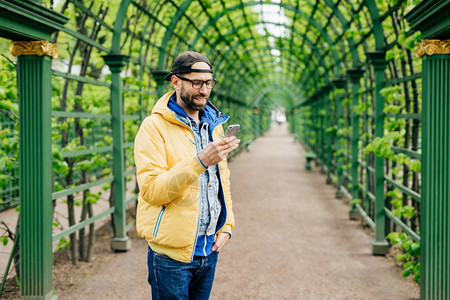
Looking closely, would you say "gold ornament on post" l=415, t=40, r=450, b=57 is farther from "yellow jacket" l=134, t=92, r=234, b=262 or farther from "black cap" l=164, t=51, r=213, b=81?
"yellow jacket" l=134, t=92, r=234, b=262

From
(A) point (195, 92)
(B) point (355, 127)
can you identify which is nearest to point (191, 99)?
(A) point (195, 92)

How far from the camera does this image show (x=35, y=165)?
145 inches

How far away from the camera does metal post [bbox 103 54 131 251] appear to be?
579 centimetres

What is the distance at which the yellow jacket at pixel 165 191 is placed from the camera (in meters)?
Answer: 1.93

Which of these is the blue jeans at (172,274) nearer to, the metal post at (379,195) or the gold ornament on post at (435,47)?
the gold ornament on post at (435,47)

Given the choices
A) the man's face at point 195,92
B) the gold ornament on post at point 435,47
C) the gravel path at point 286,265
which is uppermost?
the gold ornament on post at point 435,47

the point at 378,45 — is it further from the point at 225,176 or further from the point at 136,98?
the point at 225,176

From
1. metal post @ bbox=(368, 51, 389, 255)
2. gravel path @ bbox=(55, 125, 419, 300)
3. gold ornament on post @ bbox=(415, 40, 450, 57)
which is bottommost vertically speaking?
gravel path @ bbox=(55, 125, 419, 300)

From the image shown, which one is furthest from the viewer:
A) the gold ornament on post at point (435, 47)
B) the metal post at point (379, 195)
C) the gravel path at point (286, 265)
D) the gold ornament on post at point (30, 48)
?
the metal post at point (379, 195)

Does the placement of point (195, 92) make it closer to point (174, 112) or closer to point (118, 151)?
point (174, 112)

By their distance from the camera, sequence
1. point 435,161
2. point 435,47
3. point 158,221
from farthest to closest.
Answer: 1. point 435,161
2. point 435,47
3. point 158,221

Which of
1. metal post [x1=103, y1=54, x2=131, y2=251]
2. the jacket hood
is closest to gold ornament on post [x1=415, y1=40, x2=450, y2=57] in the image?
the jacket hood

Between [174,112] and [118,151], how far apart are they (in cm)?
403

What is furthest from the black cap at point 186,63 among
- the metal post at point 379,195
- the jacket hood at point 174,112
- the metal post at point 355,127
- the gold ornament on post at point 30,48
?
the metal post at point 355,127
